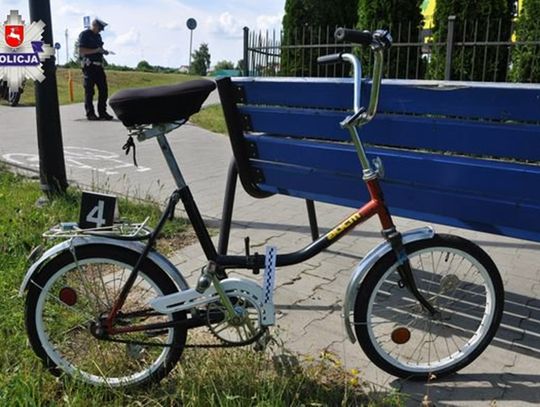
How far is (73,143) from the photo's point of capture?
29.2 ft

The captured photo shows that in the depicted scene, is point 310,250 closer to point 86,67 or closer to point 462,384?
point 462,384

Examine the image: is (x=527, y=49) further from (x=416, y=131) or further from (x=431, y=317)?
(x=431, y=317)

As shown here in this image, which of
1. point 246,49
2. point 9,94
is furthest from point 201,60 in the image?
point 246,49

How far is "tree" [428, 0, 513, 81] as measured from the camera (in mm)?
8219

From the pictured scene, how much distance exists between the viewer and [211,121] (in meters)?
11.8

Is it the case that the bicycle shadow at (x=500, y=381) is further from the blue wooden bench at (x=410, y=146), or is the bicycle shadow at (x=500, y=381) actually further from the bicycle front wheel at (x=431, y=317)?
the blue wooden bench at (x=410, y=146)

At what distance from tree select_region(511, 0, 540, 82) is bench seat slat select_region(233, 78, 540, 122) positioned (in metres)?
5.92

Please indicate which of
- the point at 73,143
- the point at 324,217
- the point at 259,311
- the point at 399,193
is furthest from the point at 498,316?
the point at 73,143

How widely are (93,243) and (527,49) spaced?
7282 mm

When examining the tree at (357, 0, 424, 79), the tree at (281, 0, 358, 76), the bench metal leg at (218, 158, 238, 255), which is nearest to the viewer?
the bench metal leg at (218, 158, 238, 255)

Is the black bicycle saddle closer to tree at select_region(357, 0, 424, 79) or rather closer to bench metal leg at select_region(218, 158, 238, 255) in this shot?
bench metal leg at select_region(218, 158, 238, 255)

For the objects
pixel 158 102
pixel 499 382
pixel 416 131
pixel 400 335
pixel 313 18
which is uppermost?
pixel 313 18

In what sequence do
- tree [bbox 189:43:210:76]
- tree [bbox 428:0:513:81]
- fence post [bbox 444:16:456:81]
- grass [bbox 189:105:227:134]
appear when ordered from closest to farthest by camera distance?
fence post [bbox 444:16:456:81] → tree [bbox 428:0:513:81] → grass [bbox 189:105:227:134] → tree [bbox 189:43:210:76]

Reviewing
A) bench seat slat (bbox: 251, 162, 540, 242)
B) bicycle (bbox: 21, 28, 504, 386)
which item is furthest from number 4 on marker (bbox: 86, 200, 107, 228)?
bench seat slat (bbox: 251, 162, 540, 242)
